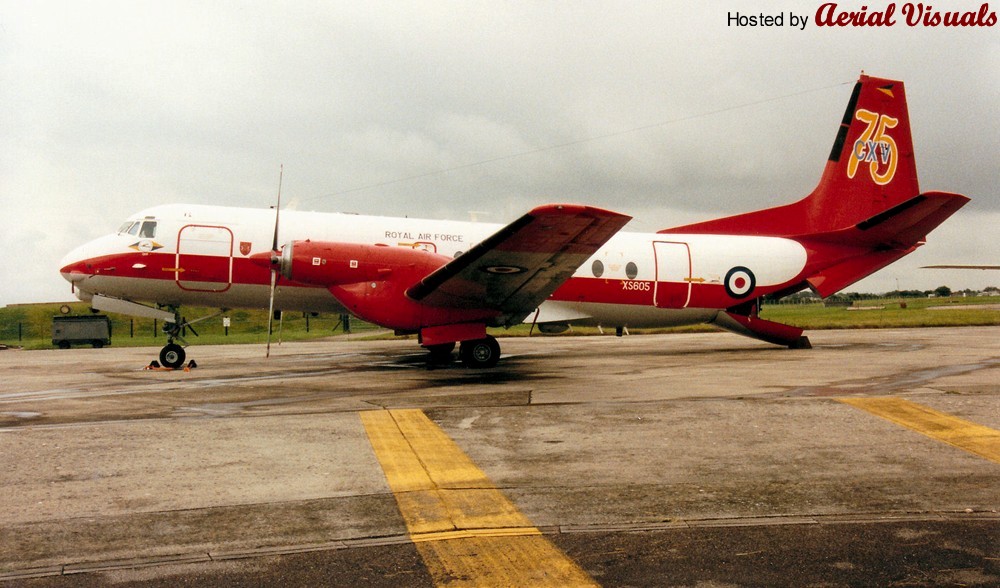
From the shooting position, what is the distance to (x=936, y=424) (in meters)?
7.91

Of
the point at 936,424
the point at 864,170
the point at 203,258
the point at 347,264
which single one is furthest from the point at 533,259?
the point at 864,170

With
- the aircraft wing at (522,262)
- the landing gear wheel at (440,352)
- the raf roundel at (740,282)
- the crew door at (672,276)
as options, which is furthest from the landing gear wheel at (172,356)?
the raf roundel at (740,282)

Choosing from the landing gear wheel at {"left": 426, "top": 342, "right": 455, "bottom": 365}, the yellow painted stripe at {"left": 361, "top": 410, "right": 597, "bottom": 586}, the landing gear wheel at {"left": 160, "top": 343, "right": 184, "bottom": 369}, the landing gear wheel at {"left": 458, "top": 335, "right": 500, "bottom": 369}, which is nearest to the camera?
the yellow painted stripe at {"left": 361, "top": 410, "right": 597, "bottom": 586}

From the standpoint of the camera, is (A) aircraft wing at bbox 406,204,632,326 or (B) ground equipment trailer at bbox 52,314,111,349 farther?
Answer: (B) ground equipment trailer at bbox 52,314,111,349

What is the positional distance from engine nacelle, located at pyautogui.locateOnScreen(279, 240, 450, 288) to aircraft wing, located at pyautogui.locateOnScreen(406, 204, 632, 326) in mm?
642

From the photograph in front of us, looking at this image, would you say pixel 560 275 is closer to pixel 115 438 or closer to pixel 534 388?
pixel 534 388

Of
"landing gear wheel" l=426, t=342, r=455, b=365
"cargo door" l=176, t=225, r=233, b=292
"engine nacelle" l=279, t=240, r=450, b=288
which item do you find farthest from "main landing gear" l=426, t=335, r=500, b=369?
"cargo door" l=176, t=225, r=233, b=292

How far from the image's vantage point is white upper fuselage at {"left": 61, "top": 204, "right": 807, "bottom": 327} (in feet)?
54.0

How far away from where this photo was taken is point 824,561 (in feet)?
13.4

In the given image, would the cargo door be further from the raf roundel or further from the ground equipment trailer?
the ground equipment trailer

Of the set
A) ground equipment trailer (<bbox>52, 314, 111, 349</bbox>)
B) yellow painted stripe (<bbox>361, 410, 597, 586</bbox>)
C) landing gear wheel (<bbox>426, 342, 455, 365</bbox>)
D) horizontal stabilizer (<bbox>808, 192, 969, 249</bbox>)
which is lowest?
ground equipment trailer (<bbox>52, 314, 111, 349</bbox>)

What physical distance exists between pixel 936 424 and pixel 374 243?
1262 centimetres

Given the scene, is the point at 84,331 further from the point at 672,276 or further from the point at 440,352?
the point at 672,276

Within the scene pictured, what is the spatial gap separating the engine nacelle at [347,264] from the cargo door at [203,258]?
8.58 ft
